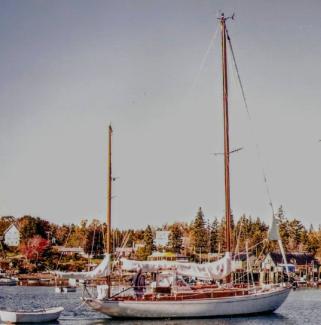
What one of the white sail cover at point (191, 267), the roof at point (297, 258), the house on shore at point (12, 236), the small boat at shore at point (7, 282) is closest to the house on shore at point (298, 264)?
the roof at point (297, 258)

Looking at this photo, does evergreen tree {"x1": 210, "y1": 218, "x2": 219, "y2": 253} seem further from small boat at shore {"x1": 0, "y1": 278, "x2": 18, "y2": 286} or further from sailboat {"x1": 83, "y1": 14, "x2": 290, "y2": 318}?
sailboat {"x1": 83, "y1": 14, "x2": 290, "y2": 318}

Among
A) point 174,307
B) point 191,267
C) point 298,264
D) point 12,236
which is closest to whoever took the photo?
point 174,307

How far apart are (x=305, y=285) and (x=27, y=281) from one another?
188 ft

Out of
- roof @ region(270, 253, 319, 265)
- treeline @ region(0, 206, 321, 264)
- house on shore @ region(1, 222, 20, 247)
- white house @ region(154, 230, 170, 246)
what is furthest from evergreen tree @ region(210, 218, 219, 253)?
house on shore @ region(1, 222, 20, 247)

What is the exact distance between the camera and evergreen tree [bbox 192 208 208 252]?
157 meters

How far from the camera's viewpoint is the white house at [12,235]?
177 m

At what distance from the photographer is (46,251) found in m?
156

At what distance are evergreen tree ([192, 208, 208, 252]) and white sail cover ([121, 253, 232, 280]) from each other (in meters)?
108

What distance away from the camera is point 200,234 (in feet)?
522

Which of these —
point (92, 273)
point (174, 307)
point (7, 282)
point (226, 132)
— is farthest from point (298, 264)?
point (92, 273)

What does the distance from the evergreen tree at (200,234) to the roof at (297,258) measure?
22.6 m

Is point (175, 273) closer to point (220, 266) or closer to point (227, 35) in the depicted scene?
point (220, 266)

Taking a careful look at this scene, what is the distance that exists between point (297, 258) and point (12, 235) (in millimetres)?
86880

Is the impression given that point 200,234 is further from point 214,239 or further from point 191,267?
point 191,267
